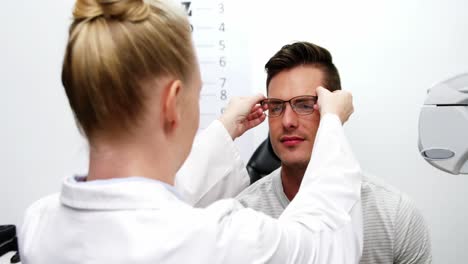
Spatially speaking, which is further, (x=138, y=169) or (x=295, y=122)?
(x=295, y=122)

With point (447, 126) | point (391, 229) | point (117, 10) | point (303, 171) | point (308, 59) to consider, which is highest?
point (117, 10)

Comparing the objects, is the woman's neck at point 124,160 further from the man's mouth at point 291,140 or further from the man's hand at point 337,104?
the man's mouth at point 291,140

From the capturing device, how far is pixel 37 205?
2.85ft

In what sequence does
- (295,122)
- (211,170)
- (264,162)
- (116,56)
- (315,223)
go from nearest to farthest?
(116,56)
(315,223)
(211,170)
(295,122)
(264,162)

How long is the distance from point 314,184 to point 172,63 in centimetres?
35

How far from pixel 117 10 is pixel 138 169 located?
0.23 meters

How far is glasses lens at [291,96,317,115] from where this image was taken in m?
1.44

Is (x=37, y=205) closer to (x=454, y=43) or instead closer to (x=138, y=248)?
(x=138, y=248)

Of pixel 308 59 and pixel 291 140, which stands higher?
pixel 308 59

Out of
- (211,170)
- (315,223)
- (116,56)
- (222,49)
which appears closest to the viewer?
(116,56)

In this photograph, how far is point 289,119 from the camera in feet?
4.68

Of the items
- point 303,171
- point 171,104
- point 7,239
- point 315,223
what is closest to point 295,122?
point 303,171

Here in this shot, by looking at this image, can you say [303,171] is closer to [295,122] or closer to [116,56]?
[295,122]

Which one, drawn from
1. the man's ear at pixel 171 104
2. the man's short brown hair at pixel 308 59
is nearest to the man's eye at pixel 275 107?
the man's short brown hair at pixel 308 59
